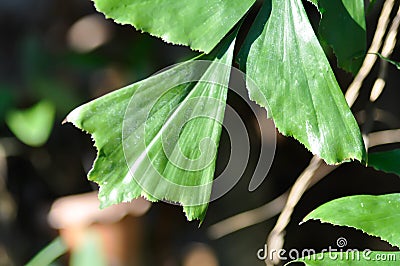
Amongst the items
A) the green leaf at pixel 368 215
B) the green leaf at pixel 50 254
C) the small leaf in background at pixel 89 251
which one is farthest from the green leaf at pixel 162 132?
the green leaf at pixel 50 254

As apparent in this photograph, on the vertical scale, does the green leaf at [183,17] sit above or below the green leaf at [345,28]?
above

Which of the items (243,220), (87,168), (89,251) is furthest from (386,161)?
(87,168)

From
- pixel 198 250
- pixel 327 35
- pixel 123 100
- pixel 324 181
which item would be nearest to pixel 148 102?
pixel 123 100

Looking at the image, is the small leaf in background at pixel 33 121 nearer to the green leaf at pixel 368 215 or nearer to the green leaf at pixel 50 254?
the green leaf at pixel 50 254

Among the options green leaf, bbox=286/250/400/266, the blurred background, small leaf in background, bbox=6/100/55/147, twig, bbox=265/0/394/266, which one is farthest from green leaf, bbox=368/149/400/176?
small leaf in background, bbox=6/100/55/147

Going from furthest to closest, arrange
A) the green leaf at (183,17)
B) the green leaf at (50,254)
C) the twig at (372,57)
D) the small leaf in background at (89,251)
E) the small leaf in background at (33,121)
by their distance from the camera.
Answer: the small leaf in background at (33,121), the green leaf at (50,254), the small leaf in background at (89,251), the twig at (372,57), the green leaf at (183,17)

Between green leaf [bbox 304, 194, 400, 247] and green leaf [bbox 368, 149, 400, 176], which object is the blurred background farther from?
green leaf [bbox 304, 194, 400, 247]
